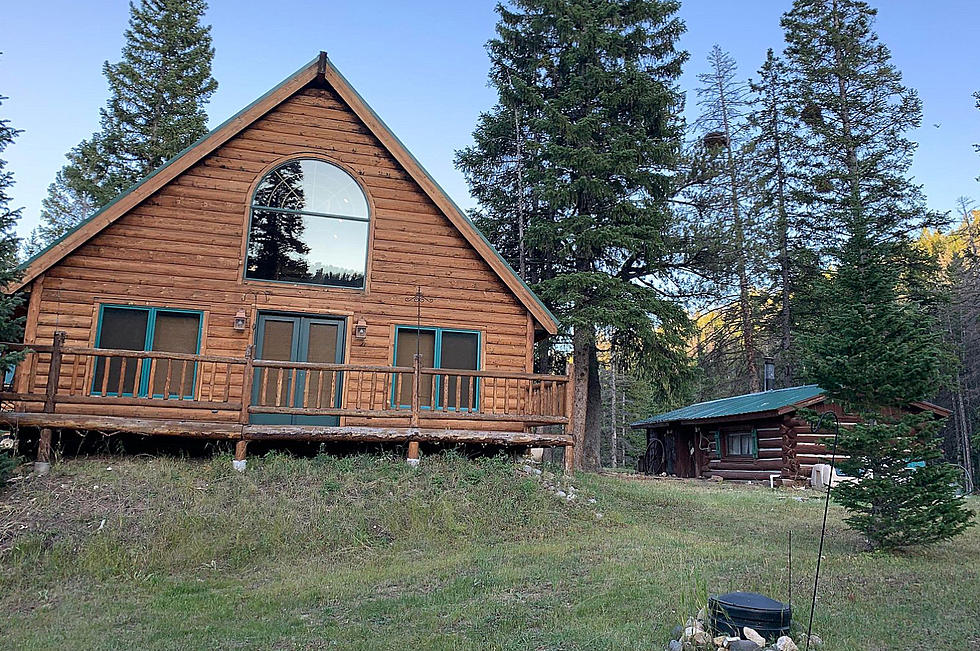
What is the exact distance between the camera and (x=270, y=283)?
42.2ft

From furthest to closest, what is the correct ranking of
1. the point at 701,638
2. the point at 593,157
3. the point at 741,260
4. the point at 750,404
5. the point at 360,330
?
the point at 750,404, the point at 741,260, the point at 593,157, the point at 360,330, the point at 701,638

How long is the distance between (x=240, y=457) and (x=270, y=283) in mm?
3567

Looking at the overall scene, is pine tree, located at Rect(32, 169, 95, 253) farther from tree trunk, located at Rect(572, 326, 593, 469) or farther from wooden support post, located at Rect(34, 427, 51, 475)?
wooden support post, located at Rect(34, 427, 51, 475)

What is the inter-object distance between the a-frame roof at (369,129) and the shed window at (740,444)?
493 inches

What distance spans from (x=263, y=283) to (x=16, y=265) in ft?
13.0

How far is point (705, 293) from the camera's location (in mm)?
23828

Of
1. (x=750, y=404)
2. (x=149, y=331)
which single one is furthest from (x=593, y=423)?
(x=149, y=331)

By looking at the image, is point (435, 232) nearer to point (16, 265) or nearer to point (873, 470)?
point (16, 265)

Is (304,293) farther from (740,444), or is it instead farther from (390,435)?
(740,444)

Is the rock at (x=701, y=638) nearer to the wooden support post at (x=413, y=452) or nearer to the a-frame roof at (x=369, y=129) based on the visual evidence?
the wooden support post at (x=413, y=452)

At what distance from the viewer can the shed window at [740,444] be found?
75.9ft

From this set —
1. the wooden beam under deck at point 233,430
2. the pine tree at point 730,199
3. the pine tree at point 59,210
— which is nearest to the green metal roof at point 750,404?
the pine tree at point 730,199

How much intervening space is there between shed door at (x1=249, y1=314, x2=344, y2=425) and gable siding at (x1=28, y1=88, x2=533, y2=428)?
239 mm

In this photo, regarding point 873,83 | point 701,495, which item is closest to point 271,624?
point 701,495
